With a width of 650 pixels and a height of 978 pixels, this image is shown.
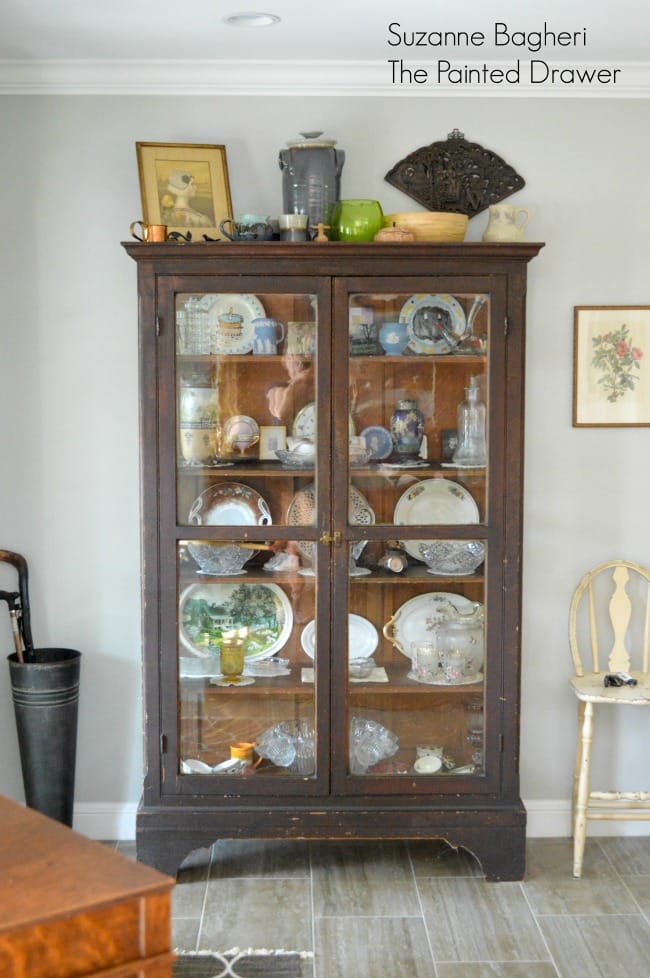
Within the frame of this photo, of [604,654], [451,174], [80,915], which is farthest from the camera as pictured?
[604,654]

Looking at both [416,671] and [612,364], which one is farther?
[612,364]

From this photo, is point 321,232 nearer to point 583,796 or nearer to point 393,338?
point 393,338

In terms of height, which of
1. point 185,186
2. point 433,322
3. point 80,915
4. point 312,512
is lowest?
point 80,915

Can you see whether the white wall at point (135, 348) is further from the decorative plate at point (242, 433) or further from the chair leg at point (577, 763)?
the decorative plate at point (242, 433)

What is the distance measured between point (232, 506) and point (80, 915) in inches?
72.3

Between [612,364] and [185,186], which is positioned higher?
[185,186]

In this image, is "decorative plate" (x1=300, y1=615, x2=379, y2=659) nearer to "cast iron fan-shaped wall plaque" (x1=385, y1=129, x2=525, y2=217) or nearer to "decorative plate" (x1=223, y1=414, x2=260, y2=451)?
"decorative plate" (x1=223, y1=414, x2=260, y2=451)

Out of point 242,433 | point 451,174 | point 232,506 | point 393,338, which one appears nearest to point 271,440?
point 242,433

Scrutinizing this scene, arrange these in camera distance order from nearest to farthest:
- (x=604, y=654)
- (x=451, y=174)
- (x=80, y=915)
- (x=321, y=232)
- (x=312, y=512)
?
1. (x=80, y=915)
2. (x=321, y=232)
3. (x=312, y=512)
4. (x=451, y=174)
5. (x=604, y=654)

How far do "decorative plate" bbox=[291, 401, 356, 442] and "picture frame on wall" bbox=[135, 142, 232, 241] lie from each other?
2.22 feet

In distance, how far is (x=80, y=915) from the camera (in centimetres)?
158

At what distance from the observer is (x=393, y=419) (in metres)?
3.29

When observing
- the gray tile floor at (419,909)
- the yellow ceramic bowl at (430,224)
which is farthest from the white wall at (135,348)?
the gray tile floor at (419,909)

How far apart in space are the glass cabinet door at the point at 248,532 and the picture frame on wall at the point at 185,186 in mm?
385
